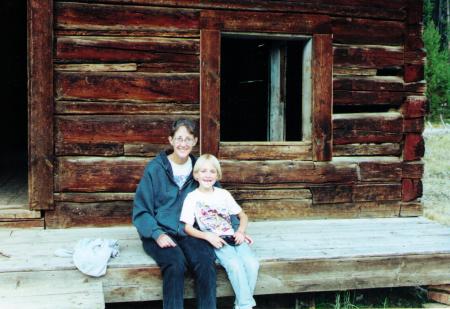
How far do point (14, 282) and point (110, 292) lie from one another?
2.13 feet

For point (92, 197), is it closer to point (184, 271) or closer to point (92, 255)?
point (92, 255)

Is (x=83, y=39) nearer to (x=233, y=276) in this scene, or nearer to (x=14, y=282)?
(x=14, y=282)

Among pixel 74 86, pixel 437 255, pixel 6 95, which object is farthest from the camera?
pixel 6 95

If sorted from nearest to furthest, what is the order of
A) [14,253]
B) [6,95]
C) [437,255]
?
[14,253] < [437,255] < [6,95]

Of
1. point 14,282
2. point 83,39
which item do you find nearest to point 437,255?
point 14,282

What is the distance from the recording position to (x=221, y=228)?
3961mm

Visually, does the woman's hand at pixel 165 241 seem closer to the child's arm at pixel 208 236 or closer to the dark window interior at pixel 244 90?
the child's arm at pixel 208 236

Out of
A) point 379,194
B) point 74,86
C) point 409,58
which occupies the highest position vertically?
point 409,58

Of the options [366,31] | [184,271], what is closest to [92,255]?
[184,271]

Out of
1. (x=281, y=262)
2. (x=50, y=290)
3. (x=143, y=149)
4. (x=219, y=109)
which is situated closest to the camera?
(x=50, y=290)

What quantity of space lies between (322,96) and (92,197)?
248 centimetres

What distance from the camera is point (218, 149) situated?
17.5 ft

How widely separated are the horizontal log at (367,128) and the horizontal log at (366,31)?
2.54ft

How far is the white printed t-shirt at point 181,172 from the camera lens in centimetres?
419
